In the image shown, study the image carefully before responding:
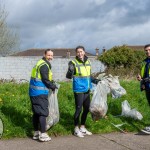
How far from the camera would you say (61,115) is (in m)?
8.48

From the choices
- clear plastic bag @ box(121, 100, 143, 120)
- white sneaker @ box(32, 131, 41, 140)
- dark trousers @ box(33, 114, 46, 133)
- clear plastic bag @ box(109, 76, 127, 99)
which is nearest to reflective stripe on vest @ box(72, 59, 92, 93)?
dark trousers @ box(33, 114, 46, 133)

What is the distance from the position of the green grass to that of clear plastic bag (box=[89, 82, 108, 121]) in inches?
13.7

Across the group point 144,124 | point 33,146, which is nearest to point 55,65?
point 144,124

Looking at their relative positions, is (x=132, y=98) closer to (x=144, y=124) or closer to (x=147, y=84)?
(x=144, y=124)

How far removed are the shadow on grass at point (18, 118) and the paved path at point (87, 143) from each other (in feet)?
1.68

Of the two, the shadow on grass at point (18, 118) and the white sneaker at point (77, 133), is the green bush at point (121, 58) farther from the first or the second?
the white sneaker at point (77, 133)

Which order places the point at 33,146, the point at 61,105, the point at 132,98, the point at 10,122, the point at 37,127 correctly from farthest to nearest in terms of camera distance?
the point at 132,98, the point at 61,105, the point at 10,122, the point at 37,127, the point at 33,146

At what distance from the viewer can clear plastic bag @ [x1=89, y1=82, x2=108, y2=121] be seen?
757cm

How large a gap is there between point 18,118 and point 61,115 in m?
1.07

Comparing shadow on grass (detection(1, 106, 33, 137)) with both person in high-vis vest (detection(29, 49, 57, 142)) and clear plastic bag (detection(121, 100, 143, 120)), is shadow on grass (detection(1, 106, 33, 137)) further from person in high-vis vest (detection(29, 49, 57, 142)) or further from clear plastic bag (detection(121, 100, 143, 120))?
clear plastic bag (detection(121, 100, 143, 120))

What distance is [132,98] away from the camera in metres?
10.5

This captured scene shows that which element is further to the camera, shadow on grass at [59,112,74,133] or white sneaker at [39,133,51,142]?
shadow on grass at [59,112,74,133]

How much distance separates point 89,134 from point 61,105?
1808mm

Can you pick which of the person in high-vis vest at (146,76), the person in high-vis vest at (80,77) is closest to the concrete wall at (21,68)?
the person in high-vis vest at (146,76)
